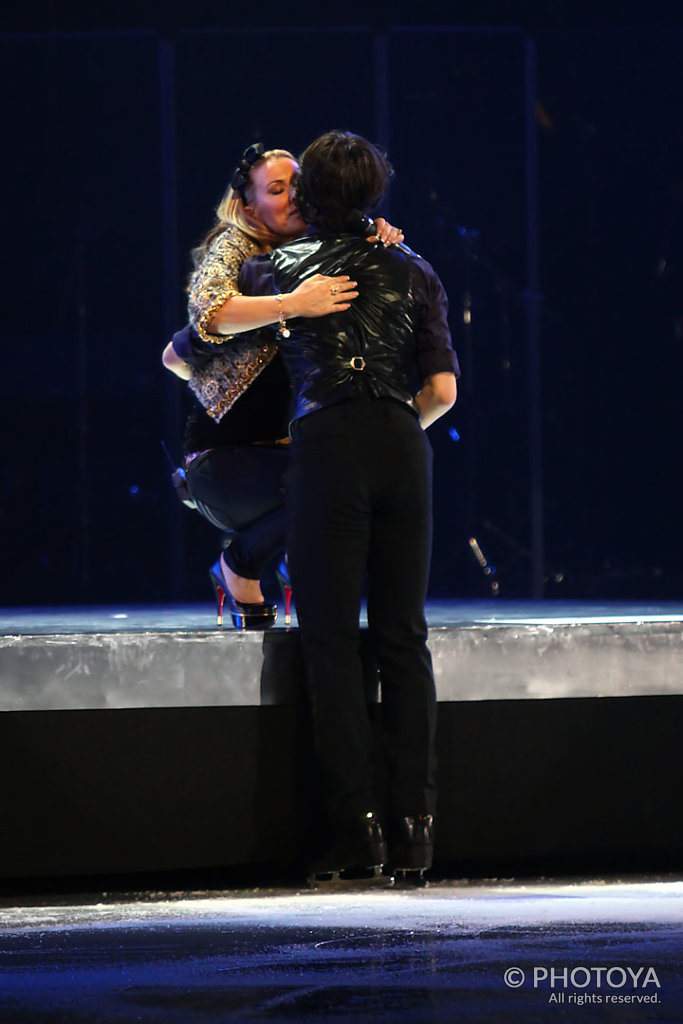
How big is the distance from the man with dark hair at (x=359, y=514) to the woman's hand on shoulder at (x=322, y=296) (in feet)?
0.03

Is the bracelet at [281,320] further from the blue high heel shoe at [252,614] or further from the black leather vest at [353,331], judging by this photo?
the blue high heel shoe at [252,614]

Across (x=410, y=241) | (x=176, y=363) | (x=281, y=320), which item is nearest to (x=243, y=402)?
(x=176, y=363)

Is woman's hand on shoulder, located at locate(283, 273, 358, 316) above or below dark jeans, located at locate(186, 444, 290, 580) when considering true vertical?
above

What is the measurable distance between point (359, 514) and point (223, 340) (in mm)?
411

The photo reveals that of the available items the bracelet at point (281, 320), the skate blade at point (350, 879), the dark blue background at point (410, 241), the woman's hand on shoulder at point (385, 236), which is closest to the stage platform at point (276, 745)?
the skate blade at point (350, 879)

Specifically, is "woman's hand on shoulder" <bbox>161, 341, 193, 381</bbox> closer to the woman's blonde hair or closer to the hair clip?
the woman's blonde hair

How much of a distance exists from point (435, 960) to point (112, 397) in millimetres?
2930

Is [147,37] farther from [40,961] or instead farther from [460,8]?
[40,961]

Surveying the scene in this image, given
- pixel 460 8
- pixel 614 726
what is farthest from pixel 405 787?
pixel 460 8

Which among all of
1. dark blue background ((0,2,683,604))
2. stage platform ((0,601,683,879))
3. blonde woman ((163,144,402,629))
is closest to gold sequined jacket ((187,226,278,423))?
blonde woman ((163,144,402,629))

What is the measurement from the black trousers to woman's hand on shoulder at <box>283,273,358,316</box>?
0.46 feet

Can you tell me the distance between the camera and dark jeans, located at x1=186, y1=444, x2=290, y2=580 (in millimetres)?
2131

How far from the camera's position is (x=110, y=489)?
4184mm

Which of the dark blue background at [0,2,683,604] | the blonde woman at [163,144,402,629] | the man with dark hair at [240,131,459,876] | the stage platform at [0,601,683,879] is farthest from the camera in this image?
the dark blue background at [0,2,683,604]
